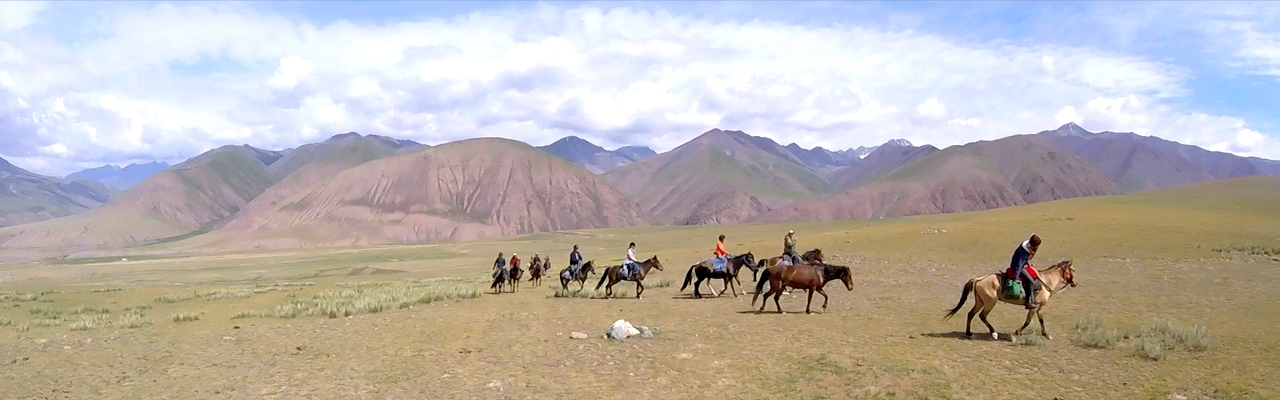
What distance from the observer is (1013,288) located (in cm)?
1288

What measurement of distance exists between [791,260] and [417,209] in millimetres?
162895

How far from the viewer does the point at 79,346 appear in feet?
50.8

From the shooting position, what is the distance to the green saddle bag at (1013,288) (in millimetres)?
12867

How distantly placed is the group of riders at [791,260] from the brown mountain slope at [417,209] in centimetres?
13292

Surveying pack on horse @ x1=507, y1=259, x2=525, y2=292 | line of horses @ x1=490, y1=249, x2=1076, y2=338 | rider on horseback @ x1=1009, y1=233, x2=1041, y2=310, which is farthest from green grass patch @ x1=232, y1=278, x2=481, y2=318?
rider on horseback @ x1=1009, y1=233, x2=1041, y2=310

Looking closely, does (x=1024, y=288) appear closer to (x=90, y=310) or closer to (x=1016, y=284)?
(x=1016, y=284)

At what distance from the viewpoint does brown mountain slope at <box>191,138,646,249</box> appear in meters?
154

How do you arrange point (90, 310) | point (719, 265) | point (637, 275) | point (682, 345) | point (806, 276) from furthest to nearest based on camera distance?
point (90, 310)
point (637, 275)
point (719, 265)
point (806, 276)
point (682, 345)

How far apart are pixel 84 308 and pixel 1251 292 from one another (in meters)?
35.3

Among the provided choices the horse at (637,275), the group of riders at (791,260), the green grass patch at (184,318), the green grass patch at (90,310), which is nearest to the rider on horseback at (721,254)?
the group of riders at (791,260)

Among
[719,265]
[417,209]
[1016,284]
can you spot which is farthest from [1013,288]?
[417,209]

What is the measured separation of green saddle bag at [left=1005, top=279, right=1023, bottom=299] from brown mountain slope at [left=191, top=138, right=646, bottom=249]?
147369 millimetres

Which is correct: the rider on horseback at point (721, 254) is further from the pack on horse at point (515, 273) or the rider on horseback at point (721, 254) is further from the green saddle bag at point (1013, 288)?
the green saddle bag at point (1013, 288)

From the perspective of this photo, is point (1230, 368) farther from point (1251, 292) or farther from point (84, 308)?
point (84, 308)
